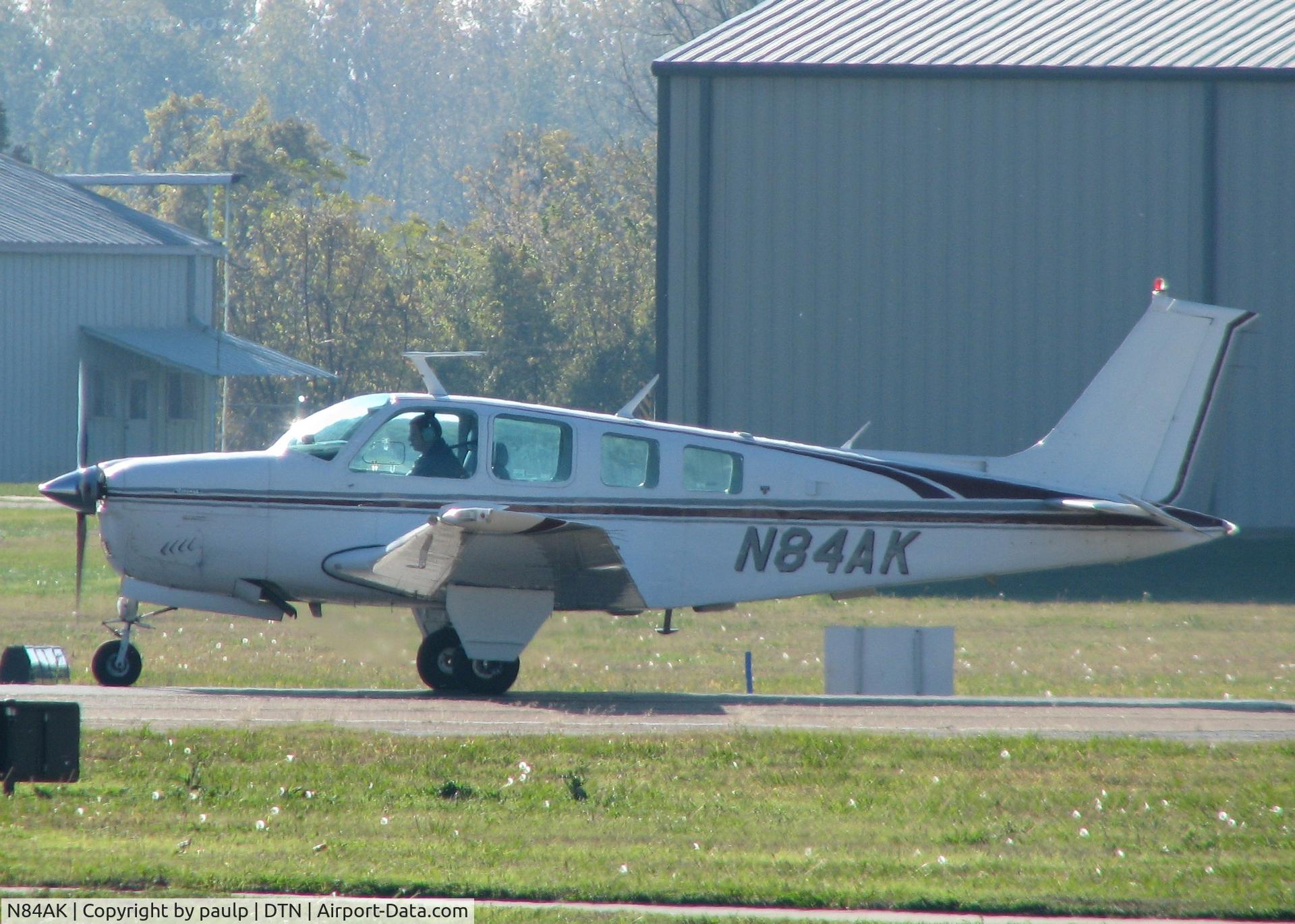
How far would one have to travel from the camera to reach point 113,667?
11688 millimetres

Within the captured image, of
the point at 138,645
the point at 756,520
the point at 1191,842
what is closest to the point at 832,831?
the point at 1191,842

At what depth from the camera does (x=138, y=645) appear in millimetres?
15773

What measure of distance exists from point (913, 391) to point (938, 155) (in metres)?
3.10

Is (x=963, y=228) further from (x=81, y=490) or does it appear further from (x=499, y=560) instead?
(x=81, y=490)

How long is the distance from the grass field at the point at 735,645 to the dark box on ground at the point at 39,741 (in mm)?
4922

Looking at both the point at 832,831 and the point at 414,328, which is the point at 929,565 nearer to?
the point at 832,831

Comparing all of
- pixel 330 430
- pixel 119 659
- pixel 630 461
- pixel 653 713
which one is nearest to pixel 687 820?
pixel 653 713

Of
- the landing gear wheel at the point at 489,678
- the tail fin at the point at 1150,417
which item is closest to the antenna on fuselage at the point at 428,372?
the landing gear wheel at the point at 489,678

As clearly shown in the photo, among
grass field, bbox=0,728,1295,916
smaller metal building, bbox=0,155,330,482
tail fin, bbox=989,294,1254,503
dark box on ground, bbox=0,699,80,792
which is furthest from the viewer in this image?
smaller metal building, bbox=0,155,330,482

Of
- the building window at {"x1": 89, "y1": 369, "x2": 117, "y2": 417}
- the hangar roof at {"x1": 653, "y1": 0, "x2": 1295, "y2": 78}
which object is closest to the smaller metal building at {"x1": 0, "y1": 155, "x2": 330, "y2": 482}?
the building window at {"x1": 89, "y1": 369, "x2": 117, "y2": 417}

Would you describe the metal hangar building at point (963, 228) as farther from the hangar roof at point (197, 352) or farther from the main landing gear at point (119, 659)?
the hangar roof at point (197, 352)

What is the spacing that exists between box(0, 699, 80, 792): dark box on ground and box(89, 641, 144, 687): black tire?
4866mm

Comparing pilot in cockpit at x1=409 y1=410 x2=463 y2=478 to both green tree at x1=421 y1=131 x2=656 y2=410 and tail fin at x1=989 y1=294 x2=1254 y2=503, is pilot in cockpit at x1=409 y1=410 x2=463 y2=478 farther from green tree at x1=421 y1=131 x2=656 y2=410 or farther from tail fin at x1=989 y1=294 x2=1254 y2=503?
green tree at x1=421 y1=131 x2=656 y2=410

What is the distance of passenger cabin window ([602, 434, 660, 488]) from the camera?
11.7m
